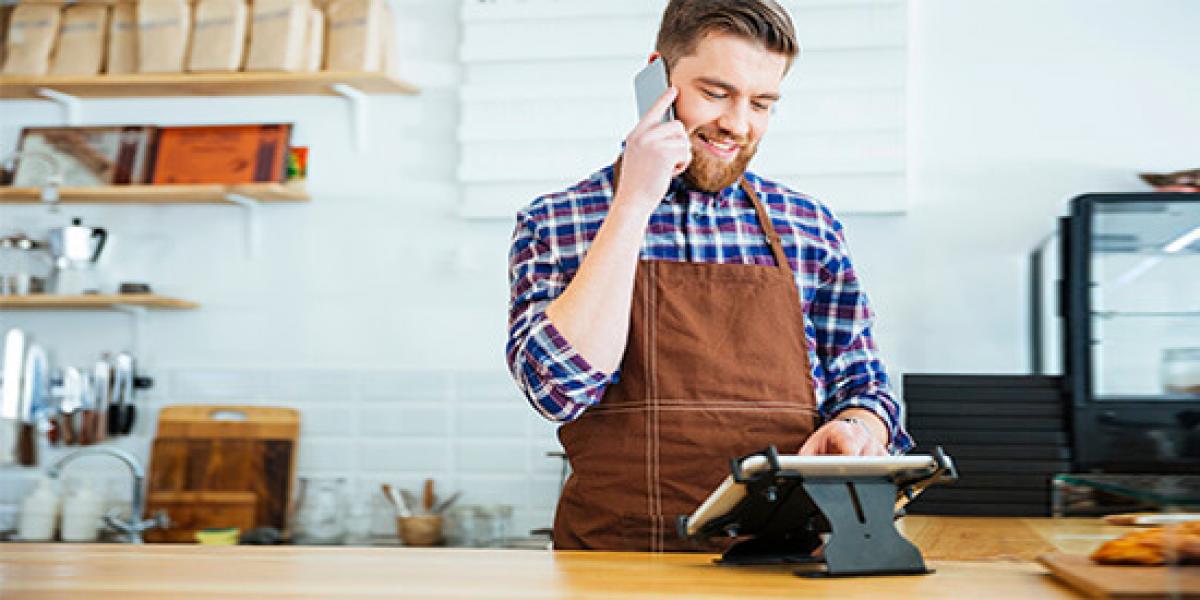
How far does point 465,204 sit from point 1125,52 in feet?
6.15

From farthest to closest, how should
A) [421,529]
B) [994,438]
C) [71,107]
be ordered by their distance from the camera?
1. [71,107]
2. [421,529]
3. [994,438]

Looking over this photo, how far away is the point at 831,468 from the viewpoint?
1178 mm

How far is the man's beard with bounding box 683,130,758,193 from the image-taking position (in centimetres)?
176

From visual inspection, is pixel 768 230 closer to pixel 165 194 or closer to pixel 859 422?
pixel 859 422

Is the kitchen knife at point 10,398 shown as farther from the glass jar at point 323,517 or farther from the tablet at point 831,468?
the tablet at point 831,468

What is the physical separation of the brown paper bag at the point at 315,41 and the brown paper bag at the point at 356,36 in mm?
29

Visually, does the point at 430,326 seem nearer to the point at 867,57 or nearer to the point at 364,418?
the point at 364,418

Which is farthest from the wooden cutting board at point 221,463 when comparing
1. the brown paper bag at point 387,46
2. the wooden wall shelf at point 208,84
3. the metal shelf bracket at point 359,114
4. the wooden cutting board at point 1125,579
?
the wooden cutting board at point 1125,579

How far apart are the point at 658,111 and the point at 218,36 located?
2.46 metres

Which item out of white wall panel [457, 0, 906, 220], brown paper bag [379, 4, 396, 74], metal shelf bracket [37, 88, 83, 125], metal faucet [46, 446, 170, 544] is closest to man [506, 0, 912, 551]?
white wall panel [457, 0, 906, 220]

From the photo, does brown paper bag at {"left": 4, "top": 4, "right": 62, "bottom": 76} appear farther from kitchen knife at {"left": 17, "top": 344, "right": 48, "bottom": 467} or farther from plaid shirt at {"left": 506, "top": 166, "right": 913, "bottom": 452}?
plaid shirt at {"left": 506, "top": 166, "right": 913, "bottom": 452}

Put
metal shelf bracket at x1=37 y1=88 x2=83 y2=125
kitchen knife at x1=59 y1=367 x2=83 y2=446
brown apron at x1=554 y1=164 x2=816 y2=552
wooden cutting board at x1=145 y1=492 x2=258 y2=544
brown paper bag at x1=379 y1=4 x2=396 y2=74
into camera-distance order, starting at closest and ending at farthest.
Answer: brown apron at x1=554 y1=164 x2=816 y2=552 < wooden cutting board at x1=145 y1=492 x2=258 y2=544 < brown paper bag at x1=379 y1=4 x2=396 y2=74 < kitchen knife at x1=59 y1=367 x2=83 y2=446 < metal shelf bracket at x1=37 y1=88 x2=83 y2=125

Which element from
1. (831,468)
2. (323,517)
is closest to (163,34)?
(323,517)

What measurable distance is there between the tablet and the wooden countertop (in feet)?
0.25
